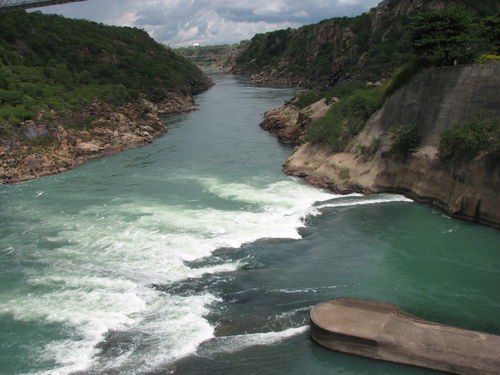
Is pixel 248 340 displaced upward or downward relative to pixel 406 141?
downward

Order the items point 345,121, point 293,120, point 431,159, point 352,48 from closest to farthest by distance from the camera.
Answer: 1. point 431,159
2. point 345,121
3. point 293,120
4. point 352,48

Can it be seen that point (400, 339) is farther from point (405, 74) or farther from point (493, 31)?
point (493, 31)

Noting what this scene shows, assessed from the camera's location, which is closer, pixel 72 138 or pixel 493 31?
pixel 493 31

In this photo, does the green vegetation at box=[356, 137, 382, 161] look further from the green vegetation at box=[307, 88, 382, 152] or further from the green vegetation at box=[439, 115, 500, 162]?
the green vegetation at box=[439, 115, 500, 162]

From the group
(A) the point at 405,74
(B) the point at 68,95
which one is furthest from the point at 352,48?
(A) the point at 405,74

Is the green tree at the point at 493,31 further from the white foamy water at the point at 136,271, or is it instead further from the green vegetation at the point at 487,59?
the white foamy water at the point at 136,271

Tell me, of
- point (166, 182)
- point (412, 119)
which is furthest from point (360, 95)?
point (166, 182)

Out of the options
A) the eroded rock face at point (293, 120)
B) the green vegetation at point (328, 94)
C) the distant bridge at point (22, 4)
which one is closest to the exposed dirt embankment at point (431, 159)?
the eroded rock face at point (293, 120)
